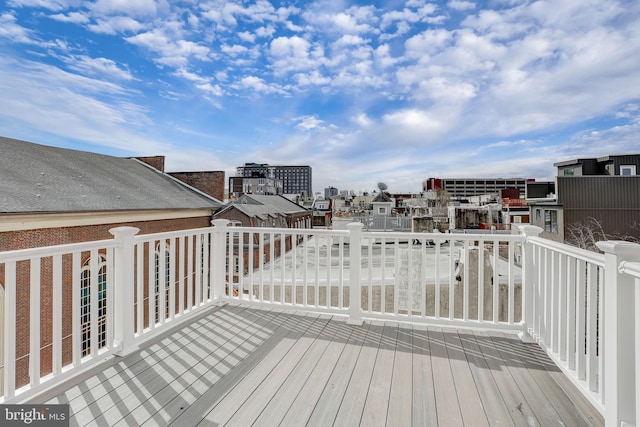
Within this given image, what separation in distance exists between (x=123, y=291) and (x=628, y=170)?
68.2 feet

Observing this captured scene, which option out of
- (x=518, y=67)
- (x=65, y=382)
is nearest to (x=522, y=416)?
(x=65, y=382)

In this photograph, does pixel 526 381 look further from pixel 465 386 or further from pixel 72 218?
pixel 72 218

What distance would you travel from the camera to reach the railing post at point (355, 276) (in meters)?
2.86

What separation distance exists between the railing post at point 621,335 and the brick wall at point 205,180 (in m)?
19.7

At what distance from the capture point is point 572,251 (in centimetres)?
177

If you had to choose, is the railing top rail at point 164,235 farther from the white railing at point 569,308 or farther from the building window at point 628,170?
the building window at point 628,170

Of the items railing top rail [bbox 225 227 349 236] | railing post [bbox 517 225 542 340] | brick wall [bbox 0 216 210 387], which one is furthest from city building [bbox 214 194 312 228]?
railing post [bbox 517 225 542 340]

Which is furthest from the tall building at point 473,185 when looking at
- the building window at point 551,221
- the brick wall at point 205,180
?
the brick wall at point 205,180

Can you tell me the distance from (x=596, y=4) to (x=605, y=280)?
7.01 m

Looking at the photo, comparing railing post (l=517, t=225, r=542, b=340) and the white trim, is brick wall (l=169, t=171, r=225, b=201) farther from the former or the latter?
railing post (l=517, t=225, r=542, b=340)

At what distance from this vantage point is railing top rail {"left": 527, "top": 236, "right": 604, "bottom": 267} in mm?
1480

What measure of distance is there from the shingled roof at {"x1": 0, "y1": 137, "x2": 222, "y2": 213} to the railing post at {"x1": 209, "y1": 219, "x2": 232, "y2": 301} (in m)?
7.87

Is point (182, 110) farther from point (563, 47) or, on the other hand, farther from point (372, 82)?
point (563, 47)

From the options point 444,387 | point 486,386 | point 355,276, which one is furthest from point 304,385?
point 355,276
